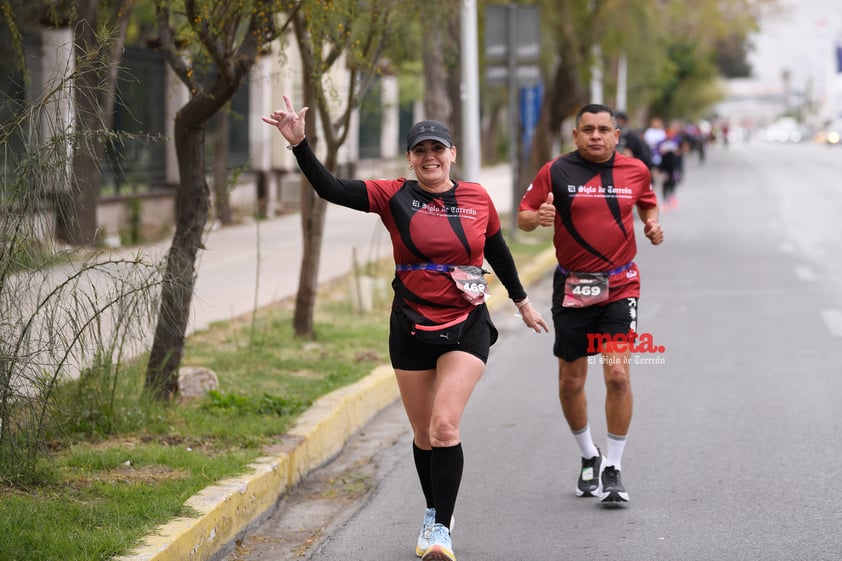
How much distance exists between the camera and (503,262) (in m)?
6.03

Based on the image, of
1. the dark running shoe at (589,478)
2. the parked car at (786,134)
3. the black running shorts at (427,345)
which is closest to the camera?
the black running shorts at (427,345)

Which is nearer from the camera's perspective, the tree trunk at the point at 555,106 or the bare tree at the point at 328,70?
the bare tree at the point at 328,70

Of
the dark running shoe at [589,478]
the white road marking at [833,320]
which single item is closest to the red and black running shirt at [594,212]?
the dark running shoe at [589,478]

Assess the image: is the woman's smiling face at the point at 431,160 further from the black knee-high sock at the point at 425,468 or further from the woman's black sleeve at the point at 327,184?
the black knee-high sock at the point at 425,468

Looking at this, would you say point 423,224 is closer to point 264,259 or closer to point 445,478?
point 445,478

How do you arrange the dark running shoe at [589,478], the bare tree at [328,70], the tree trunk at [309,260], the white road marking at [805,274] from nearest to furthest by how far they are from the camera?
1. the dark running shoe at [589,478]
2. the bare tree at [328,70]
3. the tree trunk at [309,260]
4. the white road marking at [805,274]

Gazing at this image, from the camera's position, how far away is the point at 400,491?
278 inches

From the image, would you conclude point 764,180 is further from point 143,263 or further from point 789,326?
point 143,263

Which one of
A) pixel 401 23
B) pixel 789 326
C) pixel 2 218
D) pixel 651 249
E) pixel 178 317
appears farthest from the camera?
pixel 651 249

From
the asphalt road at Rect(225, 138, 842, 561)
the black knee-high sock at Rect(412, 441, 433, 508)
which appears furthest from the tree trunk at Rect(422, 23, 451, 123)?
the black knee-high sock at Rect(412, 441, 433, 508)

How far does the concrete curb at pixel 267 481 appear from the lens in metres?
5.43

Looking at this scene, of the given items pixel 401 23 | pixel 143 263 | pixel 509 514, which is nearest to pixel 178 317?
pixel 143 263

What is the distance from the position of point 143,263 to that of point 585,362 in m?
2.23

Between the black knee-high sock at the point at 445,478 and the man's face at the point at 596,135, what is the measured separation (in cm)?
186
